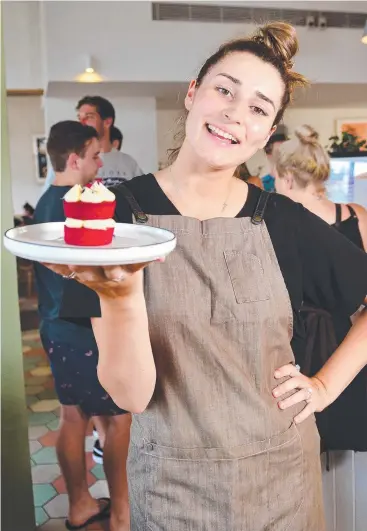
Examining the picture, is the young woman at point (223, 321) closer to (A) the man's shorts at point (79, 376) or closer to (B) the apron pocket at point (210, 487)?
(B) the apron pocket at point (210, 487)

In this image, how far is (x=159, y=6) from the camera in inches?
225

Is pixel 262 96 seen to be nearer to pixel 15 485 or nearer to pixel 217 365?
pixel 217 365

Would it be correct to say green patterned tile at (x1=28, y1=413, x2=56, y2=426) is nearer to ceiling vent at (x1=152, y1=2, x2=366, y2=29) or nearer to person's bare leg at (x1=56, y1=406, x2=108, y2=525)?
person's bare leg at (x1=56, y1=406, x2=108, y2=525)

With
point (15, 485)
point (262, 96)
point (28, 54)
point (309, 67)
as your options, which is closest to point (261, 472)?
point (262, 96)

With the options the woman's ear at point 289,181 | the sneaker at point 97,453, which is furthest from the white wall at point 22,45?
the woman's ear at point 289,181

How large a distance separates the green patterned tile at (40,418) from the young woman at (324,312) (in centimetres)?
215

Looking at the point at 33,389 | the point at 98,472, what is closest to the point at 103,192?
the point at 98,472

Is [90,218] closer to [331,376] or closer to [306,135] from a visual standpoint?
[331,376]

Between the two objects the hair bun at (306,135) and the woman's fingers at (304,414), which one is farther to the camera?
the hair bun at (306,135)

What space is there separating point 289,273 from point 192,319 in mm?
241

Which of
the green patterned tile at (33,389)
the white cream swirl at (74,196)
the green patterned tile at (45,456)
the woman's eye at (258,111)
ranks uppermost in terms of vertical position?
the woman's eye at (258,111)

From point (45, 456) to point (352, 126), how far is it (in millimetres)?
7822

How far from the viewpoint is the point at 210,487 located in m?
1.05

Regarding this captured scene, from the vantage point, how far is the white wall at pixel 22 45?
23.2 ft
